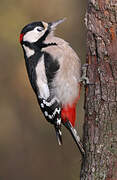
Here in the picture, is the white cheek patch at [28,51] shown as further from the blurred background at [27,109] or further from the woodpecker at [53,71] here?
the blurred background at [27,109]

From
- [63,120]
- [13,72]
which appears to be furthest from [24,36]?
[13,72]

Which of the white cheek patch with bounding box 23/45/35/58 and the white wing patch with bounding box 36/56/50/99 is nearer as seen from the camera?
the white wing patch with bounding box 36/56/50/99

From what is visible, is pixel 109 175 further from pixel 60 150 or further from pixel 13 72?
pixel 13 72

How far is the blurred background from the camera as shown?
808 cm

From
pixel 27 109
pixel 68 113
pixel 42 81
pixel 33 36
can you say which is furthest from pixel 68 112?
pixel 27 109

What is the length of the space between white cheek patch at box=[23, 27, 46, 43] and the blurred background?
3.09m

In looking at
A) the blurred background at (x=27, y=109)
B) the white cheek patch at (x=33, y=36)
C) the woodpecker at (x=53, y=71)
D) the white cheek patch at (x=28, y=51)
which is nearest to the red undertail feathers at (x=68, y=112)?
the woodpecker at (x=53, y=71)

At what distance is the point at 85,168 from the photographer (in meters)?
4.31

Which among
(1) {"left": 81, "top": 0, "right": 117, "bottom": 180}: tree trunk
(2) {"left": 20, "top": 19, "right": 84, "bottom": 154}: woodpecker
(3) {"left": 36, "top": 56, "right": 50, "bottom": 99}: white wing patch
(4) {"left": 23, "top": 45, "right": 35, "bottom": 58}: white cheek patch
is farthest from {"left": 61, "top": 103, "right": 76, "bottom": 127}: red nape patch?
(4) {"left": 23, "top": 45, "right": 35, "bottom": 58}: white cheek patch

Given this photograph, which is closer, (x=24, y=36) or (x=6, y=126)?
(x=24, y=36)

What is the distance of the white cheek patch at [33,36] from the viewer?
15.7 feet

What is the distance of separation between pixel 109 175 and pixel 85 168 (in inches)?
10.5

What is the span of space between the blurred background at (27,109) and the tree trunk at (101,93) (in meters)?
3.65

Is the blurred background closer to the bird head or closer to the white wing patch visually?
the bird head
